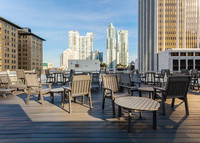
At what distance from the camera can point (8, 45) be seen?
185 feet

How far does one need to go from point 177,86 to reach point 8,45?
68321mm

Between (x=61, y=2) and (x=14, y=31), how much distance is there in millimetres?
52935

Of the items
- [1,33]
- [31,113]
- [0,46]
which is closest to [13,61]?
[0,46]

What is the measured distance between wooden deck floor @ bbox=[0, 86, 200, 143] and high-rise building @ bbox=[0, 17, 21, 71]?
61.1 meters

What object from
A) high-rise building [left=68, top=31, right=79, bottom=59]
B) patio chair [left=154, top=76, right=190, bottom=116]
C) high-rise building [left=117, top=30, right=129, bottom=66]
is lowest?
patio chair [left=154, top=76, right=190, bottom=116]

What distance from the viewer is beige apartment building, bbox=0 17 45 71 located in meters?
53.3

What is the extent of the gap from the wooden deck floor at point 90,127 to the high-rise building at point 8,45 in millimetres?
61123

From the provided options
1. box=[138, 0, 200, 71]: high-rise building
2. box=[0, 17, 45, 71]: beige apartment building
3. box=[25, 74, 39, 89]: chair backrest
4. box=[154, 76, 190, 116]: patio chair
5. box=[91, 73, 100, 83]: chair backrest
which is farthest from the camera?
box=[138, 0, 200, 71]: high-rise building

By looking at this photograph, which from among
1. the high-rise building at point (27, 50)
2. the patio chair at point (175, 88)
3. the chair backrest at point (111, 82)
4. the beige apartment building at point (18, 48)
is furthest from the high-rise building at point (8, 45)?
the patio chair at point (175, 88)

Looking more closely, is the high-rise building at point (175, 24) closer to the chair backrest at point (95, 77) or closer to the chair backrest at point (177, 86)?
the chair backrest at point (95, 77)

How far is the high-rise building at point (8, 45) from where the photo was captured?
5219 centimetres

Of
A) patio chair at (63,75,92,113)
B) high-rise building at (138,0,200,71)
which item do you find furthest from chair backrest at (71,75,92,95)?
high-rise building at (138,0,200,71)

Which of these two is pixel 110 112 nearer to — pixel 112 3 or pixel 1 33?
pixel 112 3

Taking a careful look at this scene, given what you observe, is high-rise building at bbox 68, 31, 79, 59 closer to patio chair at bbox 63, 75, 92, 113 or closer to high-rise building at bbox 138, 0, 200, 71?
high-rise building at bbox 138, 0, 200, 71
